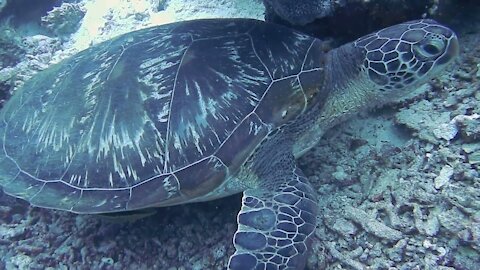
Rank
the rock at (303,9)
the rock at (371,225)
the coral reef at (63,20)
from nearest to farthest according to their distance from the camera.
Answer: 1. the rock at (371,225)
2. the rock at (303,9)
3. the coral reef at (63,20)

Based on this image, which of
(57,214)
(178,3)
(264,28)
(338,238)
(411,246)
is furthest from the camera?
(178,3)

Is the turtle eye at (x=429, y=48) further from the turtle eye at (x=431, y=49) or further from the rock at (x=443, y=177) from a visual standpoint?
the rock at (x=443, y=177)

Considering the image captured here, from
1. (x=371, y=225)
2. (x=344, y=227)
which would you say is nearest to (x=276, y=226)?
(x=344, y=227)

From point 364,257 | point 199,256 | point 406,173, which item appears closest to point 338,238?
point 364,257

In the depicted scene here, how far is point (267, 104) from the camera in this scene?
218 cm

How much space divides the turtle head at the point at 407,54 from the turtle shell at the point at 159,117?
1.31 ft

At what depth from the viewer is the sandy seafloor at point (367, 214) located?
181 centimetres

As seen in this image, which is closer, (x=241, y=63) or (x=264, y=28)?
(x=241, y=63)

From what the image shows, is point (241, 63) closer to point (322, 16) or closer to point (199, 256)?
point (322, 16)

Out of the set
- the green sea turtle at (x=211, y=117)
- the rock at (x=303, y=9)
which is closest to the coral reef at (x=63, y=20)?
the green sea turtle at (x=211, y=117)

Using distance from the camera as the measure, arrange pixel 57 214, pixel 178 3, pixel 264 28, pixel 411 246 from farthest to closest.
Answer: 1. pixel 178 3
2. pixel 57 214
3. pixel 264 28
4. pixel 411 246

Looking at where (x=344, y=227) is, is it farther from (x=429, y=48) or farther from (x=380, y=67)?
(x=429, y=48)

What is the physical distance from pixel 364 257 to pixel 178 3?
12.9 ft

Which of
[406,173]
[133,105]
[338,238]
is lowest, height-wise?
[338,238]
